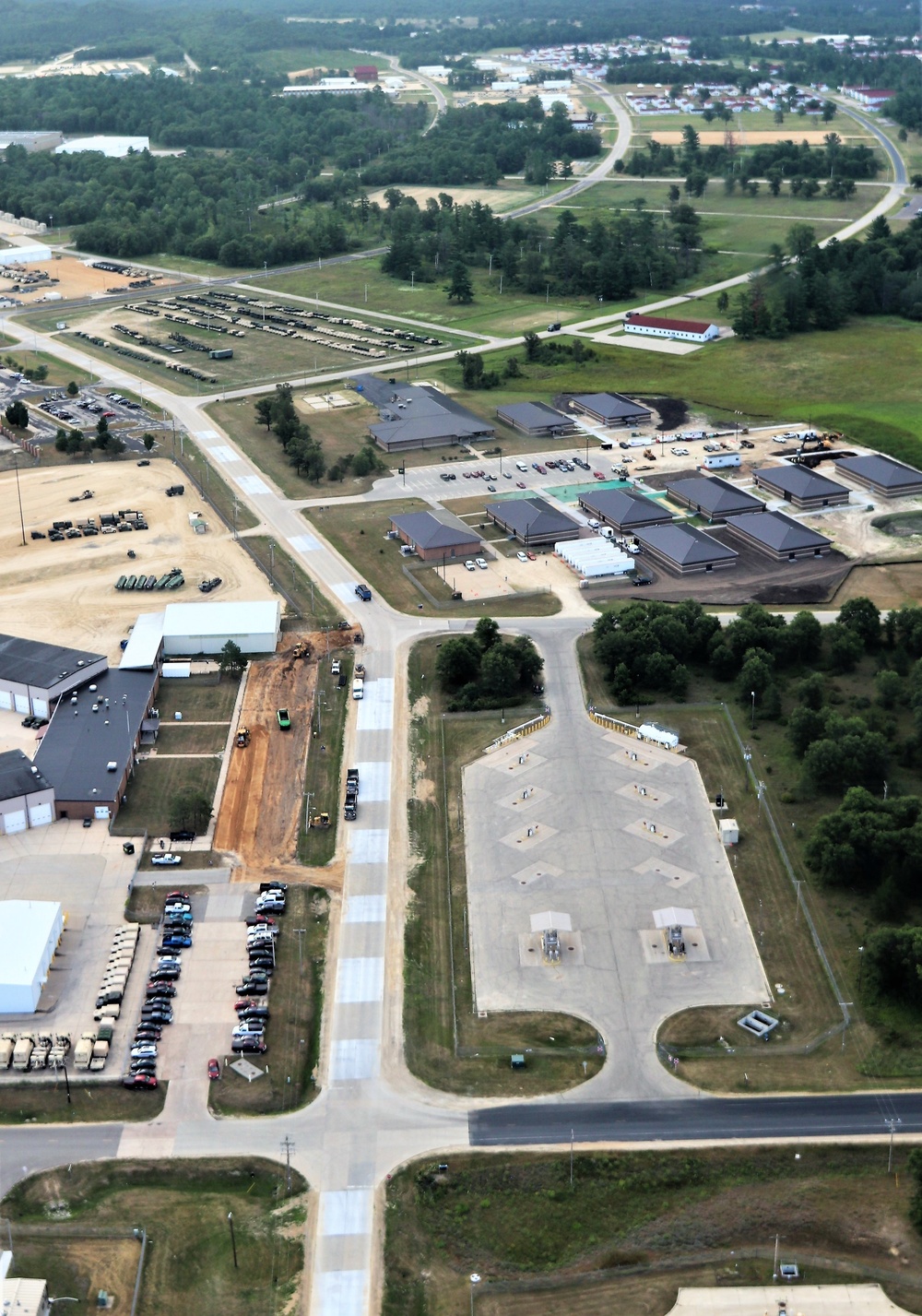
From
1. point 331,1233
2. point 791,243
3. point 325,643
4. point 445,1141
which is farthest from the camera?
point 791,243

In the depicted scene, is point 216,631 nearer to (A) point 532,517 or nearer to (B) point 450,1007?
(A) point 532,517

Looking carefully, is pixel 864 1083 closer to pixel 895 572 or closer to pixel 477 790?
pixel 477 790

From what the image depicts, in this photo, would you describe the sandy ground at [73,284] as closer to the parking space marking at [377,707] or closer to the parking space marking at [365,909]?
the parking space marking at [377,707]

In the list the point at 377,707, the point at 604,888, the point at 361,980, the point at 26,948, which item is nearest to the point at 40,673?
the point at 377,707


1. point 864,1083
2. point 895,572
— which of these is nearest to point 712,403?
point 895,572

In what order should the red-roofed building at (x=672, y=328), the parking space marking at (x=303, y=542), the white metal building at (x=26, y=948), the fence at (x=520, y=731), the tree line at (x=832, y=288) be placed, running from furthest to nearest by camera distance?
the tree line at (x=832, y=288)
the red-roofed building at (x=672, y=328)
the parking space marking at (x=303, y=542)
the fence at (x=520, y=731)
the white metal building at (x=26, y=948)

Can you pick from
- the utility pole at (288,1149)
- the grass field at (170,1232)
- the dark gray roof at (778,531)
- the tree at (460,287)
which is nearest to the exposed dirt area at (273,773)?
the utility pole at (288,1149)
